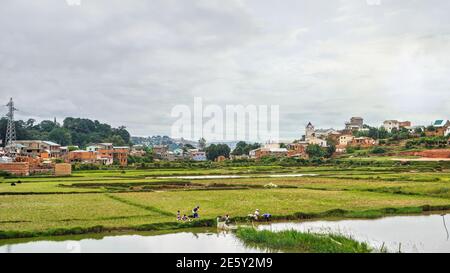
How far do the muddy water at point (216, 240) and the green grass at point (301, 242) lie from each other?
62 cm

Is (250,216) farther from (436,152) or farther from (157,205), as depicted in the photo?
(436,152)

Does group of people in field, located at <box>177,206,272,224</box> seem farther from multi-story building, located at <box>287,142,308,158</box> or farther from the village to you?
multi-story building, located at <box>287,142,308,158</box>

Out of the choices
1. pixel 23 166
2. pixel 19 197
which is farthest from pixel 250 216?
pixel 23 166

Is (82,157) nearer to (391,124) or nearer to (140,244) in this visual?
(140,244)

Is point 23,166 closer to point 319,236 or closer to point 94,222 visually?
point 94,222

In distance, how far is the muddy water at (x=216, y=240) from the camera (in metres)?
17.1

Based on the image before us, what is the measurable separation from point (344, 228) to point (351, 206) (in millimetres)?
6618

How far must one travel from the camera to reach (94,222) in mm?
21594

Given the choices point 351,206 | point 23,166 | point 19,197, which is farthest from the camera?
point 23,166

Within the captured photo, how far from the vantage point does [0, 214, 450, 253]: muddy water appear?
17.1 m

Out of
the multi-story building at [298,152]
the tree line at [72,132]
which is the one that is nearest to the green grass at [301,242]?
the multi-story building at [298,152]

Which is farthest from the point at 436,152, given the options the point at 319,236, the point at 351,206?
the point at 319,236
